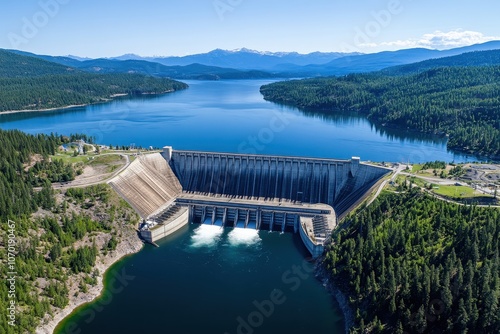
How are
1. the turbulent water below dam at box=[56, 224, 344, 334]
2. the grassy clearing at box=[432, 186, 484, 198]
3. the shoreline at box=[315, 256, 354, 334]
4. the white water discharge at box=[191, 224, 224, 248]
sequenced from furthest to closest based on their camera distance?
the white water discharge at box=[191, 224, 224, 248] < the grassy clearing at box=[432, 186, 484, 198] < the turbulent water below dam at box=[56, 224, 344, 334] < the shoreline at box=[315, 256, 354, 334]

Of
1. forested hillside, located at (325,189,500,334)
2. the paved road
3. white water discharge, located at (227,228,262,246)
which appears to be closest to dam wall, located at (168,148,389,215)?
the paved road

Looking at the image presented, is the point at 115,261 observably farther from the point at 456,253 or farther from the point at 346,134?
the point at 346,134

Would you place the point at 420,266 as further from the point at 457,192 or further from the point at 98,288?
the point at 98,288

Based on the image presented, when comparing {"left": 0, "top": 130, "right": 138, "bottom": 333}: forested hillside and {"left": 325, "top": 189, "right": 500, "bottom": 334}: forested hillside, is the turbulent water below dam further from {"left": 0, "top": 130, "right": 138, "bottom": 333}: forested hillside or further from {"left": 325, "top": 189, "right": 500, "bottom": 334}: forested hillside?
{"left": 325, "top": 189, "right": 500, "bottom": 334}: forested hillside

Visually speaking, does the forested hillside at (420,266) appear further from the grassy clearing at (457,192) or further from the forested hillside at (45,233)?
the forested hillside at (45,233)

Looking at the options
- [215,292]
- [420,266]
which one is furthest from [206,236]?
[420,266]

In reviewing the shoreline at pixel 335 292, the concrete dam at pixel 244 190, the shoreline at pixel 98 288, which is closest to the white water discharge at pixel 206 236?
the concrete dam at pixel 244 190
